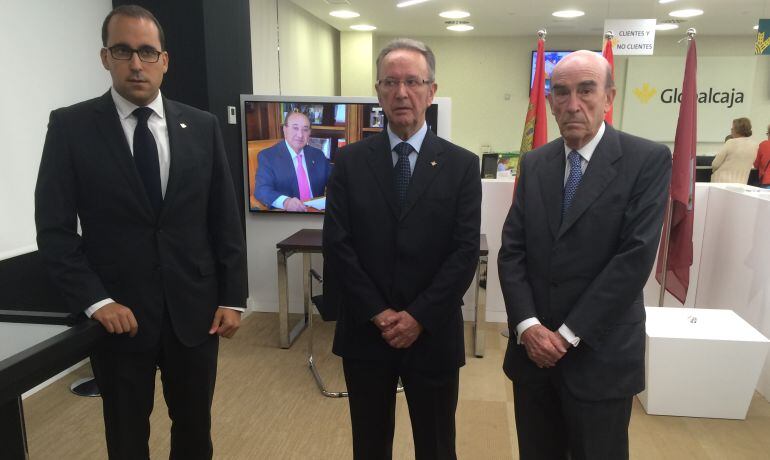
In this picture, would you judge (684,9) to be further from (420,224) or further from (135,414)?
(135,414)

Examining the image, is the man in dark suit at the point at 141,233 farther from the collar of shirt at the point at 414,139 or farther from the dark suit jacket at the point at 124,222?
the collar of shirt at the point at 414,139

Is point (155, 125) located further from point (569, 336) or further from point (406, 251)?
point (569, 336)

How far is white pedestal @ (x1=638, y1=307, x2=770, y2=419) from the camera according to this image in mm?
2594

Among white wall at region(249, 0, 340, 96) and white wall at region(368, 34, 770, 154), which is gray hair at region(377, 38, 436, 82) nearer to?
white wall at region(249, 0, 340, 96)

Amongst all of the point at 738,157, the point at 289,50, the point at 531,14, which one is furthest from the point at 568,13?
the point at 289,50

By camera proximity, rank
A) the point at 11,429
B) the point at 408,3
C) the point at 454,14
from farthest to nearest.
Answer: the point at 454,14, the point at 408,3, the point at 11,429

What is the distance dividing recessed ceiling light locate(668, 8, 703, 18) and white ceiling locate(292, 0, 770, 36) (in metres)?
0.10

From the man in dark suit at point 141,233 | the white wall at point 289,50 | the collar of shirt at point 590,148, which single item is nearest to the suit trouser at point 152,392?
the man in dark suit at point 141,233

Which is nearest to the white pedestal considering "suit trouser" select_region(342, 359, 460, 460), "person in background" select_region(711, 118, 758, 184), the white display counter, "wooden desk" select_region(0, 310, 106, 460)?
the white display counter

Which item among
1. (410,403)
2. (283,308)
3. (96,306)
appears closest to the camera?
(96,306)

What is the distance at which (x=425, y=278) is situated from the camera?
5.07 feet

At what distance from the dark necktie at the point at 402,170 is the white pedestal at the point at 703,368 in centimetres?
178

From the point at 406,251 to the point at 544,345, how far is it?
0.46 meters

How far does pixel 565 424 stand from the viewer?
1.62 m
